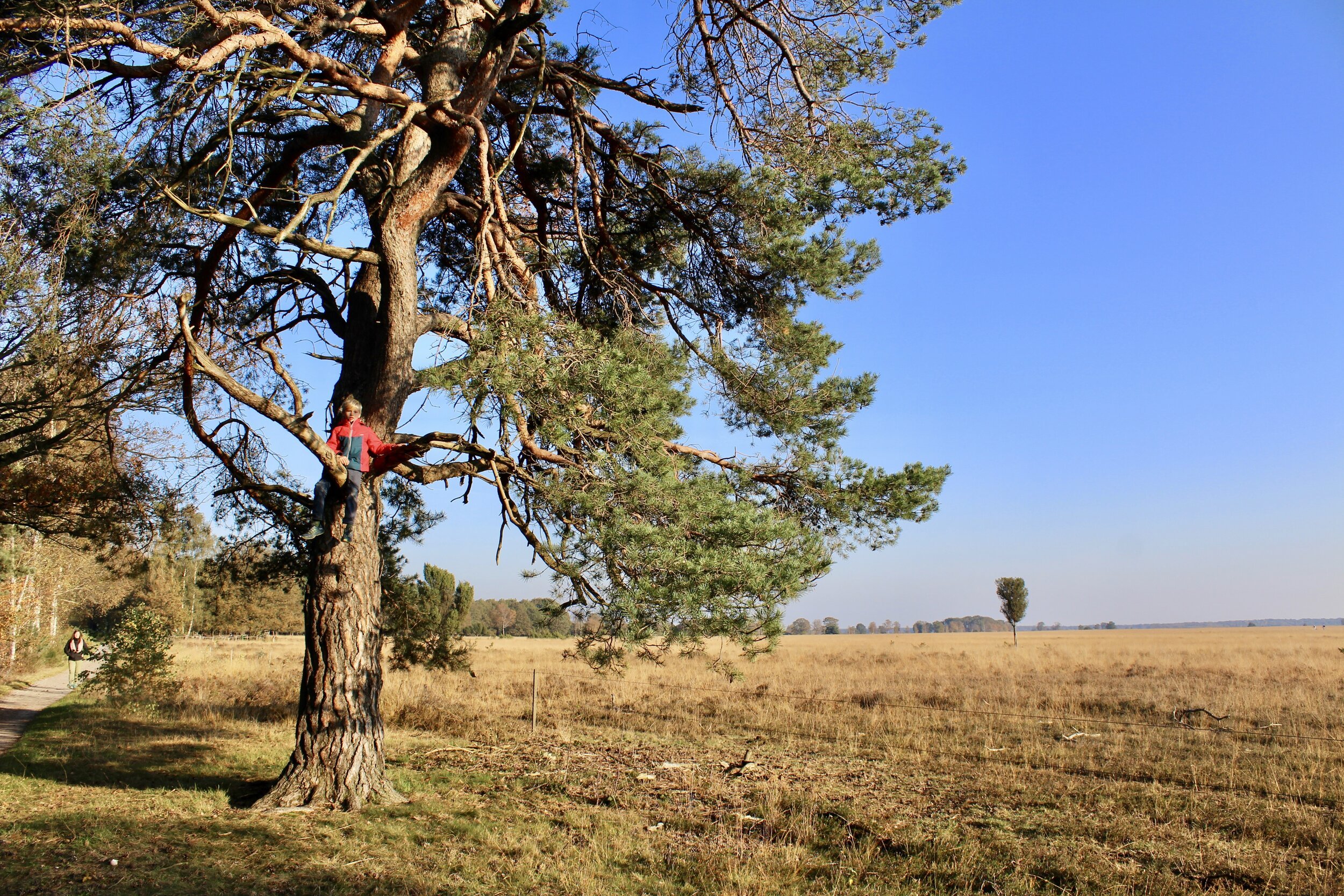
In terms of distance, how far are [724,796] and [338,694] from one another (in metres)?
4.20

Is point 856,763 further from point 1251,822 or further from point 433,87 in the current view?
point 433,87

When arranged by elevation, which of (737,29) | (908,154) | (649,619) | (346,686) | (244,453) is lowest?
(346,686)

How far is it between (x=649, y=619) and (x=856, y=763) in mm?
6153

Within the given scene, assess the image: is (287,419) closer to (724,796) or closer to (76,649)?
(724,796)

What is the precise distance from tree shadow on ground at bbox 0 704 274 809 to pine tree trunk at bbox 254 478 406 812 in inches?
30.6

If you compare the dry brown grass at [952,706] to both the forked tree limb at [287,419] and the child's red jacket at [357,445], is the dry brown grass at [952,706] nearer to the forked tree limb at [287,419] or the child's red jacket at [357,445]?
the child's red jacket at [357,445]

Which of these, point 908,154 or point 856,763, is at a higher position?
point 908,154

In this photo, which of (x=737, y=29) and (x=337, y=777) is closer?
(x=337, y=777)

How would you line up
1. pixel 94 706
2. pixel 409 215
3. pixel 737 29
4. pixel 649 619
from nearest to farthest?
1. pixel 649 619
2. pixel 409 215
3. pixel 737 29
4. pixel 94 706

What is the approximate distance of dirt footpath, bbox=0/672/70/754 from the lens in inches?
Result: 489

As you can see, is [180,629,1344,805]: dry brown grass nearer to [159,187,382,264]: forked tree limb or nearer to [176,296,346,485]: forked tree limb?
[176,296,346,485]: forked tree limb

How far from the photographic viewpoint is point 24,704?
1703 centimetres

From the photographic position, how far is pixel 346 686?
717 cm

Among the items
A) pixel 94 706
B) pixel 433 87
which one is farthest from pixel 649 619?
pixel 94 706
